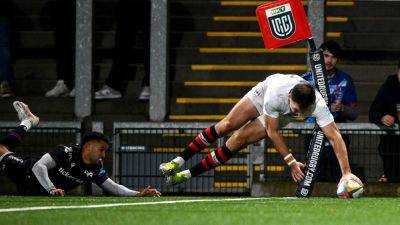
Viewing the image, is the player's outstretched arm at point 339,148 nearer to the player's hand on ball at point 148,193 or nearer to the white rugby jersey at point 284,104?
the white rugby jersey at point 284,104

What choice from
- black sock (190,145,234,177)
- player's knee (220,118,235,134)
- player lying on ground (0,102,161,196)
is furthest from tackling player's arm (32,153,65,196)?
player's knee (220,118,235,134)

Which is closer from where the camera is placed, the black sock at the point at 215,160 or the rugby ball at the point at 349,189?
the rugby ball at the point at 349,189

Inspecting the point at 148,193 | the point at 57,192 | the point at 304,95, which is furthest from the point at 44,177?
the point at 304,95

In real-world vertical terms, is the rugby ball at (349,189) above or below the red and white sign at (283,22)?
below

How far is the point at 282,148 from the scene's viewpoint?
15781 mm

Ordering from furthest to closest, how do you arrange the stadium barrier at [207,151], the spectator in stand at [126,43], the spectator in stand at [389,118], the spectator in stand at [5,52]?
the spectator in stand at [5,52] < the spectator in stand at [126,43] < the stadium barrier at [207,151] < the spectator in stand at [389,118]

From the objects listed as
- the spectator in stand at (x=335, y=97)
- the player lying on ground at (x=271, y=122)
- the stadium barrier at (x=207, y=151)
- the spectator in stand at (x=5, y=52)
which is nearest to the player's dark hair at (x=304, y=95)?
the player lying on ground at (x=271, y=122)

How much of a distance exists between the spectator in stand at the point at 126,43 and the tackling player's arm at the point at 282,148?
537cm

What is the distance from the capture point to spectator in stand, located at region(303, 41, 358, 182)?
17781 millimetres

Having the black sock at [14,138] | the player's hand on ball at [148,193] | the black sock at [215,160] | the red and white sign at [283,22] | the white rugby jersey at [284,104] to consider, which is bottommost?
the player's hand on ball at [148,193]

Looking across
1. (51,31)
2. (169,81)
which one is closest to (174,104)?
(169,81)

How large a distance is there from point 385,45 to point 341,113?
3834 millimetres

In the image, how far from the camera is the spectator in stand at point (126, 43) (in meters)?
21.0

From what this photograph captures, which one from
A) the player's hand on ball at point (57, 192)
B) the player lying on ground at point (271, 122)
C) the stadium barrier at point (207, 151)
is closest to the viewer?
the player lying on ground at point (271, 122)
